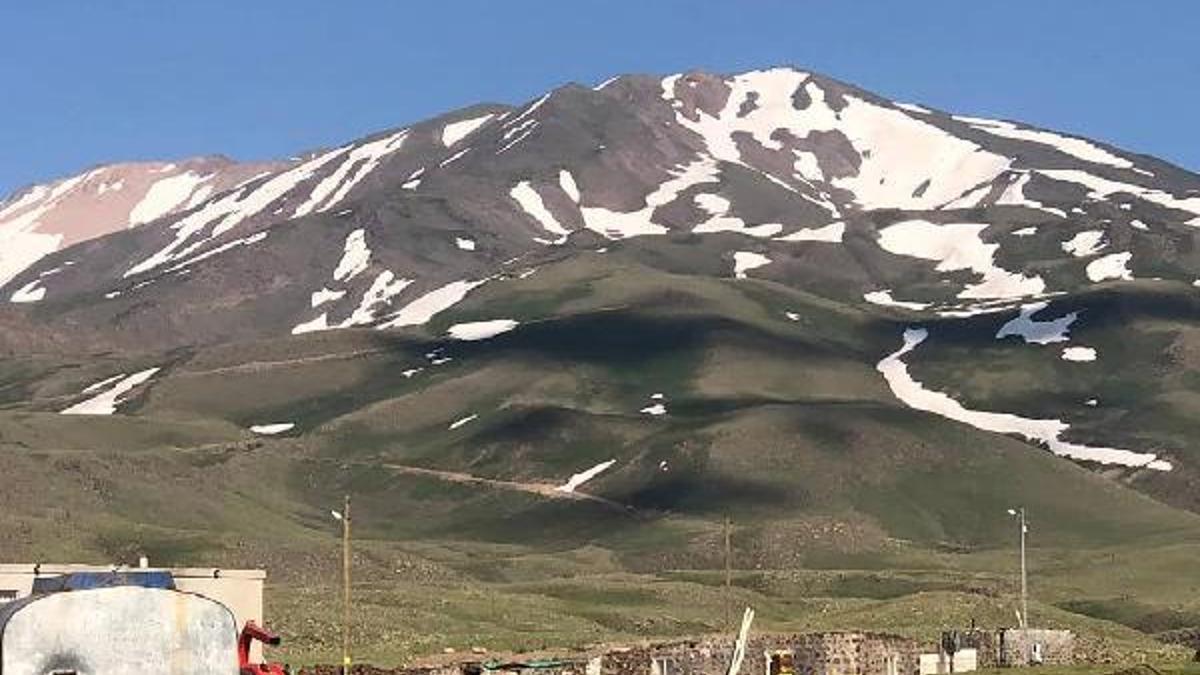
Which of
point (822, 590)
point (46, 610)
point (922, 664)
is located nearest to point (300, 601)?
point (822, 590)

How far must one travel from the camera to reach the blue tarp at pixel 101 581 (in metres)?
27.3

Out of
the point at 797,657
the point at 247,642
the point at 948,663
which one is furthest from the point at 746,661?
the point at 247,642

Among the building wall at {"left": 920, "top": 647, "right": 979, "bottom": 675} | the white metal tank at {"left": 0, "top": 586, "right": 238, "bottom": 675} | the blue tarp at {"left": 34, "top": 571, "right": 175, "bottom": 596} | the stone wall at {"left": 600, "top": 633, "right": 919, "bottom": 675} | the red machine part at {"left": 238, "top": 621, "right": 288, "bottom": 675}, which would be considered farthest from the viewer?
the building wall at {"left": 920, "top": 647, "right": 979, "bottom": 675}

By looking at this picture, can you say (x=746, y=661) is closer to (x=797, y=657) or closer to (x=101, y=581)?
(x=797, y=657)

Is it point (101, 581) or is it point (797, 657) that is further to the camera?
point (797, 657)

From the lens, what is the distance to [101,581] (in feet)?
90.9

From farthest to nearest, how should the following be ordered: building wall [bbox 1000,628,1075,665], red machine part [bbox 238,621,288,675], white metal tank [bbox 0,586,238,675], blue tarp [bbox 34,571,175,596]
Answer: building wall [bbox 1000,628,1075,665] → red machine part [bbox 238,621,288,675] → blue tarp [bbox 34,571,175,596] → white metal tank [bbox 0,586,238,675]

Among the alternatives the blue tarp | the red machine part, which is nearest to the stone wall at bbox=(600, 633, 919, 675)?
the red machine part

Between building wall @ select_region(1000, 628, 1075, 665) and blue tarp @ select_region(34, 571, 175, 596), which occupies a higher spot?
building wall @ select_region(1000, 628, 1075, 665)

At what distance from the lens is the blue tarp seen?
89.6ft

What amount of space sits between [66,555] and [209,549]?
48.4ft

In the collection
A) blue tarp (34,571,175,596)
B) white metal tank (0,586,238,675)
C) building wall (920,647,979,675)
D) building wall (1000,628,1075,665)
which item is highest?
building wall (1000,628,1075,665)

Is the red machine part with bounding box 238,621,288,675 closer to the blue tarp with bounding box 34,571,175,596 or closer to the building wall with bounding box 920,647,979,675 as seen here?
the blue tarp with bounding box 34,571,175,596

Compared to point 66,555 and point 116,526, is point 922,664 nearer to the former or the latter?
point 66,555
